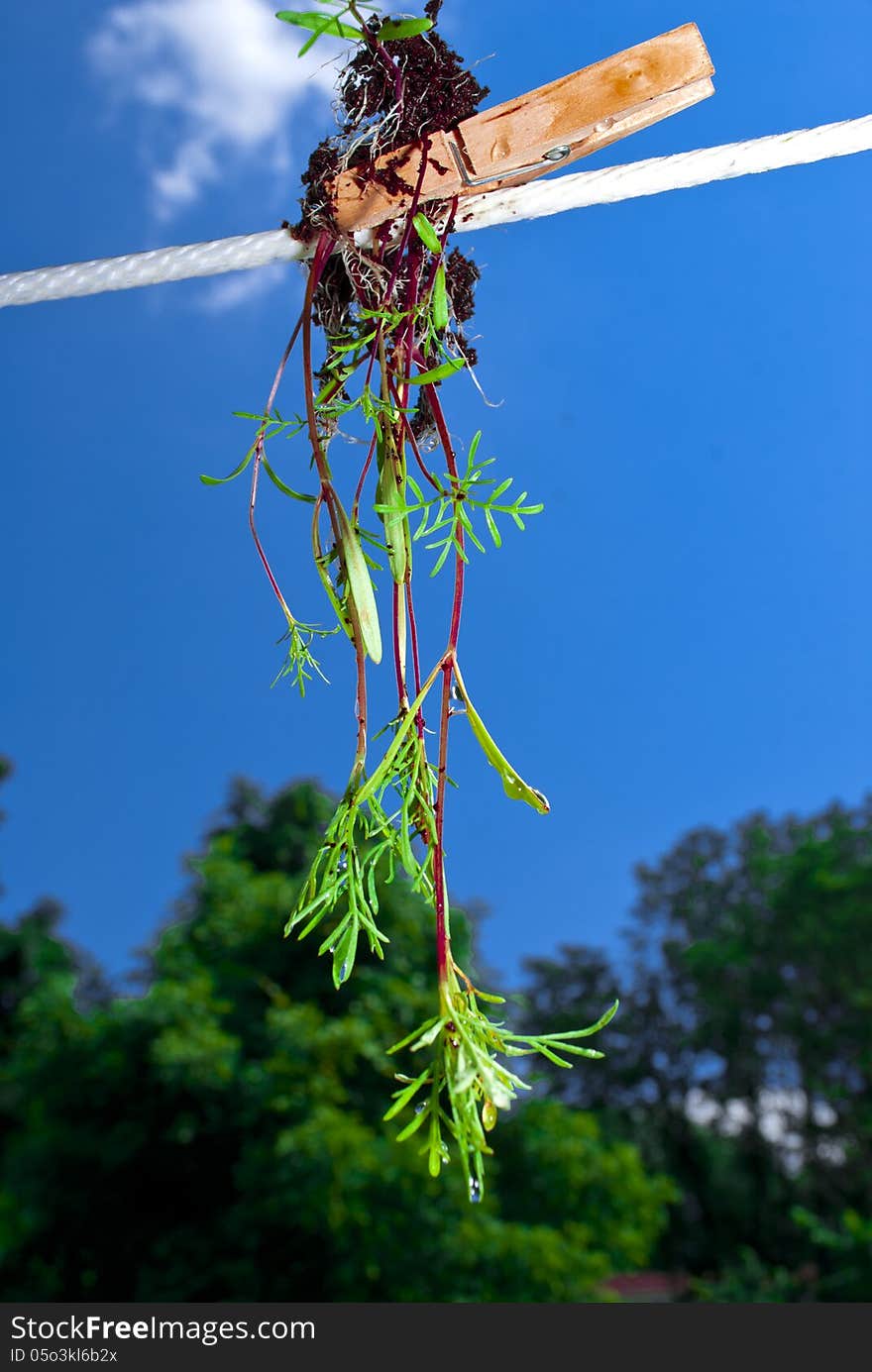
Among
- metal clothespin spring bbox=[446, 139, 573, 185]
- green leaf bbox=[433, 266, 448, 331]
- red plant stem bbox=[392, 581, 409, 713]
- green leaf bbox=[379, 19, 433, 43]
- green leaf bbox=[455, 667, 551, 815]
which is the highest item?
green leaf bbox=[379, 19, 433, 43]

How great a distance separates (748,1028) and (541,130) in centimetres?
903

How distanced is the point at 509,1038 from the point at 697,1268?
32.8ft

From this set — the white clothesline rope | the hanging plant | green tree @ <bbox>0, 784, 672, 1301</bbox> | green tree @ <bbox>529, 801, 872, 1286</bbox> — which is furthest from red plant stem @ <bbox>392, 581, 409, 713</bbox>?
green tree @ <bbox>529, 801, 872, 1286</bbox>

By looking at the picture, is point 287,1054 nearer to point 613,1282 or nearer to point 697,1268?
point 697,1268

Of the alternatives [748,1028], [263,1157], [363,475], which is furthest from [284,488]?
[748,1028]

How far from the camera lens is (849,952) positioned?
8086mm

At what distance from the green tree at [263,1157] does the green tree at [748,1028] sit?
12.1 feet

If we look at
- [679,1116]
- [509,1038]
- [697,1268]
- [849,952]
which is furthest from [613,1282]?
[509,1038]

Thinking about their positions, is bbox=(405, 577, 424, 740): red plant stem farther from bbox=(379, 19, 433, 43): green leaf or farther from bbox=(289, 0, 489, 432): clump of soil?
bbox=(379, 19, 433, 43): green leaf

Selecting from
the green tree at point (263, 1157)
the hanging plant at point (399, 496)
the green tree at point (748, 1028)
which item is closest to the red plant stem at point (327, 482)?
the hanging plant at point (399, 496)

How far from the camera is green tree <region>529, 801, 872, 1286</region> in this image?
8.07 meters

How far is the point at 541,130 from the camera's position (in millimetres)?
670

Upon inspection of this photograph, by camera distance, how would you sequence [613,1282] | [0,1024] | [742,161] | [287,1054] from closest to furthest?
[742,161], [287,1054], [0,1024], [613,1282]

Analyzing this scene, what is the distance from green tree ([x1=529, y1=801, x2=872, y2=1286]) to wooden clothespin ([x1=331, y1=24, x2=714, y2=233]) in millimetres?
7897
